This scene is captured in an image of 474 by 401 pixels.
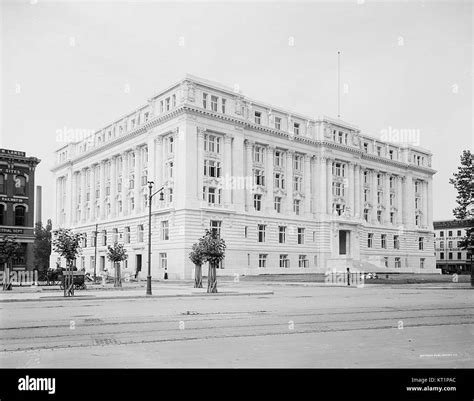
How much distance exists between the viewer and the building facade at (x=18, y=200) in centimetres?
5681

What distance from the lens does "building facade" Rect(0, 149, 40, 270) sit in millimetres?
56812

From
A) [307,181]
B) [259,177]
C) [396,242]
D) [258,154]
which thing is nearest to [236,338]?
[259,177]

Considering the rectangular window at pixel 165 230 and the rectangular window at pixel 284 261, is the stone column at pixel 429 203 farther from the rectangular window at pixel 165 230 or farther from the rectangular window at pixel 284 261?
the rectangular window at pixel 165 230

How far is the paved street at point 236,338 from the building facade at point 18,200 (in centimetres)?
3778

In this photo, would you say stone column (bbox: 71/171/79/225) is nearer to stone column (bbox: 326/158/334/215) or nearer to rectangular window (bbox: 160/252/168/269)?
rectangular window (bbox: 160/252/168/269)

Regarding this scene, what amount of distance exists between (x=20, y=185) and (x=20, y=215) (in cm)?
312

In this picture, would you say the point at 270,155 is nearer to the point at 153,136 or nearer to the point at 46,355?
the point at 153,136

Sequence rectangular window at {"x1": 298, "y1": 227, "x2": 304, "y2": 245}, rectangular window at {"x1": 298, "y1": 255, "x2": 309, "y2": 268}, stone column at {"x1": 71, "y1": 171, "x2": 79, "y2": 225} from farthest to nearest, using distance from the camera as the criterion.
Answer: stone column at {"x1": 71, "y1": 171, "x2": 79, "y2": 225}
rectangular window at {"x1": 298, "y1": 227, "x2": 304, "y2": 245}
rectangular window at {"x1": 298, "y1": 255, "x2": 309, "y2": 268}

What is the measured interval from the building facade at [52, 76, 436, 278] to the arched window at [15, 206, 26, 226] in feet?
54.2

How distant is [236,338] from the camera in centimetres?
1351

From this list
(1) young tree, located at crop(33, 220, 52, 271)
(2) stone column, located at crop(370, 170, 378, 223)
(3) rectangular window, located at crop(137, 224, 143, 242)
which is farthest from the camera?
(1) young tree, located at crop(33, 220, 52, 271)

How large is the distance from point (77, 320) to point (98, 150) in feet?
237

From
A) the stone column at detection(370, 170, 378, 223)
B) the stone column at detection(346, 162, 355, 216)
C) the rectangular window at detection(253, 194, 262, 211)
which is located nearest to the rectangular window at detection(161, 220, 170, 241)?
the rectangular window at detection(253, 194, 262, 211)

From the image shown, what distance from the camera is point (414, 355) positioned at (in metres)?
11.1
